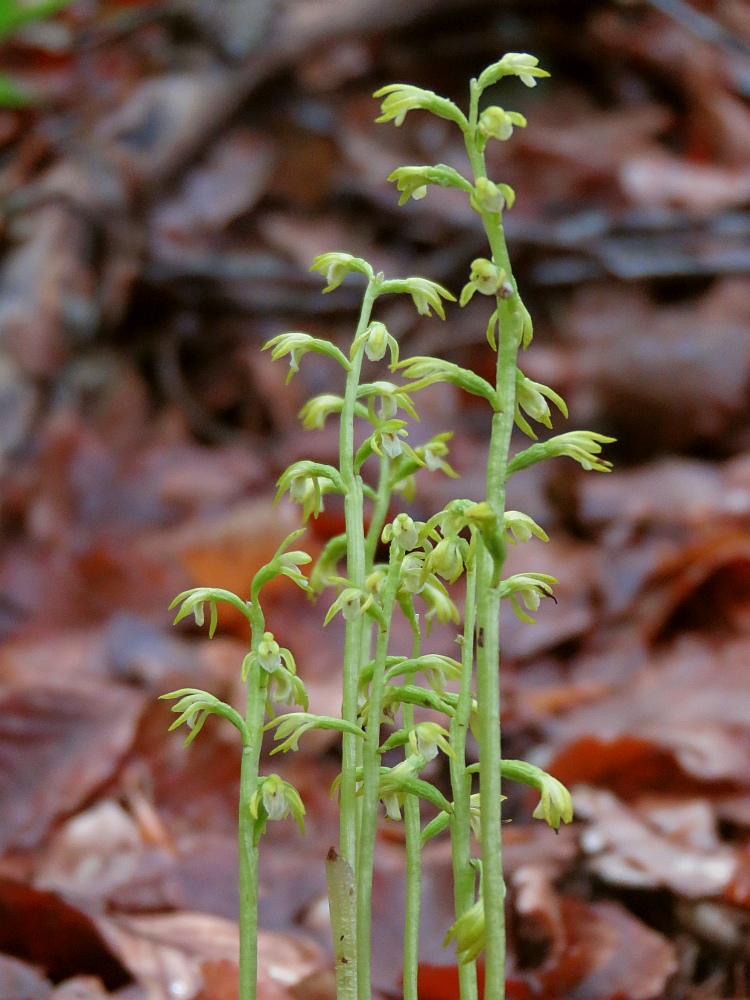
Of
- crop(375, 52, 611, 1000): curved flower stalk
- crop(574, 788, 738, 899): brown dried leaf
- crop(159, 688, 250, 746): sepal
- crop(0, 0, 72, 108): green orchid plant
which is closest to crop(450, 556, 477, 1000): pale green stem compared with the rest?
crop(375, 52, 611, 1000): curved flower stalk

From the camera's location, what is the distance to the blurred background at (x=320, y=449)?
1.77m

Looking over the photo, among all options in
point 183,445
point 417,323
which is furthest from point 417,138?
point 183,445

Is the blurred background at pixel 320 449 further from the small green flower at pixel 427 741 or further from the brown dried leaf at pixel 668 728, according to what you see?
the small green flower at pixel 427 741

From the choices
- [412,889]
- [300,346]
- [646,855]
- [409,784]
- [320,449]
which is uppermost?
[300,346]

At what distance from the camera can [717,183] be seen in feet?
15.4

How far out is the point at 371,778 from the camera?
1.03m

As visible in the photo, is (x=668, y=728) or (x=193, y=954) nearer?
(x=193, y=954)

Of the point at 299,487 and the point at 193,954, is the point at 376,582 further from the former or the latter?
the point at 193,954

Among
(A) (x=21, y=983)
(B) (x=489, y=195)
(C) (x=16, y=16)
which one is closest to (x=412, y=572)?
(B) (x=489, y=195)


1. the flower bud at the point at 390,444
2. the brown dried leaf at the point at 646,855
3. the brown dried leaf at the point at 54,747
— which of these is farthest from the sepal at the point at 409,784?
the brown dried leaf at the point at 54,747

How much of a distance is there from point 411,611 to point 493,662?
0.17 meters

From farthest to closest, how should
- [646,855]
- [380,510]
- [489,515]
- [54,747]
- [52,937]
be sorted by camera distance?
[54,747] → [646,855] → [52,937] → [380,510] → [489,515]

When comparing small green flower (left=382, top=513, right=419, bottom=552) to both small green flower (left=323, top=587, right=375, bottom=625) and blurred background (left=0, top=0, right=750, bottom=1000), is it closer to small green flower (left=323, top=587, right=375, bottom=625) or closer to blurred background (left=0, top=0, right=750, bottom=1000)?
small green flower (left=323, top=587, right=375, bottom=625)

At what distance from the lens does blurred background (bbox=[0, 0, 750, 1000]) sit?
1.77 meters
